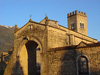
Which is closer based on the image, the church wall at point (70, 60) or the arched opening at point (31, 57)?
the church wall at point (70, 60)

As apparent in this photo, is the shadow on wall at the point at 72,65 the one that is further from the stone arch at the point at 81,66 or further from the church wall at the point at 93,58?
the church wall at the point at 93,58

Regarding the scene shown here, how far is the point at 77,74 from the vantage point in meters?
17.9

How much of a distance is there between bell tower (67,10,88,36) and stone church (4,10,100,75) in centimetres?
1383

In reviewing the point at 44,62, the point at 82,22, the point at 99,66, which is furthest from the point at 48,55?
the point at 82,22

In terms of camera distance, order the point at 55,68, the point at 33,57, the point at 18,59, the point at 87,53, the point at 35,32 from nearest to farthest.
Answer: the point at 87,53 < the point at 55,68 < the point at 35,32 < the point at 18,59 < the point at 33,57

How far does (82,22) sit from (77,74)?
27402 mm

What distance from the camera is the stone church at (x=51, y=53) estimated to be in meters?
17.5

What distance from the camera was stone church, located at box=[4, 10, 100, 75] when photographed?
17.5 m

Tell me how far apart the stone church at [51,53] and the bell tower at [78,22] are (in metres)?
13.8

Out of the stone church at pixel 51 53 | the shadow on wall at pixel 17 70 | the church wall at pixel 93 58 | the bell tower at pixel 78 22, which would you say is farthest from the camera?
the bell tower at pixel 78 22

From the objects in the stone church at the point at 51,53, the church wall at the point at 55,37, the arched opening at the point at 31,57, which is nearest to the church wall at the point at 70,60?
the stone church at the point at 51,53

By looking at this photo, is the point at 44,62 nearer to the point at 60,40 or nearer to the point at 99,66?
the point at 60,40

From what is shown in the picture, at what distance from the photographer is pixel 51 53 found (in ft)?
68.2

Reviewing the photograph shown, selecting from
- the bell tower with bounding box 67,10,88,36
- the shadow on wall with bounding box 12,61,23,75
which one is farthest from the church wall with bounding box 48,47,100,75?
the bell tower with bounding box 67,10,88,36
